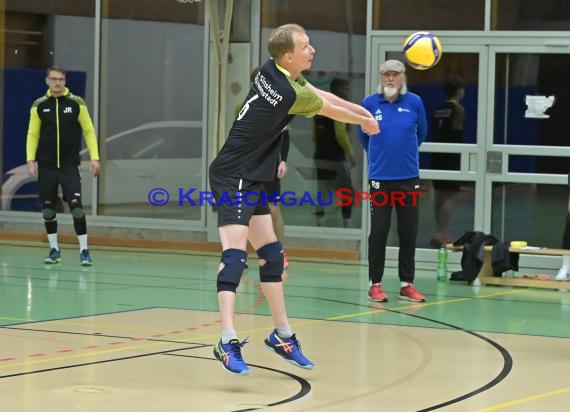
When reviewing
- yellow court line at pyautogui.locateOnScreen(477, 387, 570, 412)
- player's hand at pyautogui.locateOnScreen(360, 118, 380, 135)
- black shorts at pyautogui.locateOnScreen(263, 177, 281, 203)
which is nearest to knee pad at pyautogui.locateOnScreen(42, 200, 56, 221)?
black shorts at pyautogui.locateOnScreen(263, 177, 281, 203)

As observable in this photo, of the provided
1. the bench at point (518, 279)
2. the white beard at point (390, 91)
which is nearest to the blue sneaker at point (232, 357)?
the white beard at point (390, 91)

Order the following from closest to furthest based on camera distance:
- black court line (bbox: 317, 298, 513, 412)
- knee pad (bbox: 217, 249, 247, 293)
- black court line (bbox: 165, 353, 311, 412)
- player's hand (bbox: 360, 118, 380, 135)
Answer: black court line (bbox: 165, 353, 311, 412) → black court line (bbox: 317, 298, 513, 412) → knee pad (bbox: 217, 249, 247, 293) → player's hand (bbox: 360, 118, 380, 135)

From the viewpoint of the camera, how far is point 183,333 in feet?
32.0

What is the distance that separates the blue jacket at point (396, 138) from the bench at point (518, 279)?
2022 millimetres

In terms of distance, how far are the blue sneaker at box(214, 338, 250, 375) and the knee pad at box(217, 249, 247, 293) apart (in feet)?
1.12

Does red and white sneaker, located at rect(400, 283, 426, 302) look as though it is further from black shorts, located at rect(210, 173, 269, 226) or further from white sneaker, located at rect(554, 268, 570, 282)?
black shorts, located at rect(210, 173, 269, 226)

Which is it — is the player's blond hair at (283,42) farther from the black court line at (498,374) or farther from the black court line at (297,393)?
the black court line at (498,374)

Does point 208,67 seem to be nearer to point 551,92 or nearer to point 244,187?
point 551,92

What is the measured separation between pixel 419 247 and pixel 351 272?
4.45ft

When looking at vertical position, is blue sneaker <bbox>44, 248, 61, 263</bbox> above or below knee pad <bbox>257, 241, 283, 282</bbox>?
below

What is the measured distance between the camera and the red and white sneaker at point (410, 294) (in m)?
12.2

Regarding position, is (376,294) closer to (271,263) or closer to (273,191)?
(273,191)

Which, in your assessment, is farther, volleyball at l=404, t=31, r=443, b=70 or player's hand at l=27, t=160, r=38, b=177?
player's hand at l=27, t=160, r=38, b=177

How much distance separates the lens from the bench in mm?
13438
